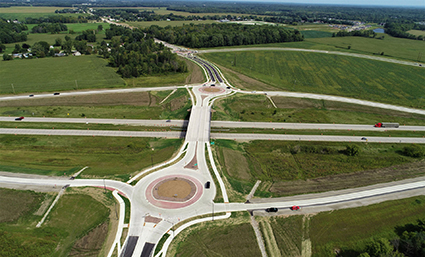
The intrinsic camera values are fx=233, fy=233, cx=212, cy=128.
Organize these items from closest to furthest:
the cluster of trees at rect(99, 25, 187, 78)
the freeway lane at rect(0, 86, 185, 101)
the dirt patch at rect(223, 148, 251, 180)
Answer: the dirt patch at rect(223, 148, 251, 180) < the freeway lane at rect(0, 86, 185, 101) < the cluster of trees at rect(99, 25, 187, 78)

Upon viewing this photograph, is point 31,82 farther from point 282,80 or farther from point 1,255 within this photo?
point 282,80

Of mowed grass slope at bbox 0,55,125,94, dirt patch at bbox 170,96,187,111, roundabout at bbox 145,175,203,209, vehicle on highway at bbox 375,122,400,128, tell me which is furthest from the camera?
mowed grass slope at bbox 0,55,125,94

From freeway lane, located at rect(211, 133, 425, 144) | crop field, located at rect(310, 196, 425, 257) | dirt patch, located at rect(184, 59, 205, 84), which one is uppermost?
dirt patch, located at rect(184, 59, 205, 84)

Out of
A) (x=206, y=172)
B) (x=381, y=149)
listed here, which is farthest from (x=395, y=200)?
(x=206, y=172)

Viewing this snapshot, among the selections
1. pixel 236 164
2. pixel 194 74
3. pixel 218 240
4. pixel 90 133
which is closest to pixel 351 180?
pixel 236 164

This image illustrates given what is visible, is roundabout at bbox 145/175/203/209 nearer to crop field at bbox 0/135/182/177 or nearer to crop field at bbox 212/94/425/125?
crop field at bbox 0/135/182/177

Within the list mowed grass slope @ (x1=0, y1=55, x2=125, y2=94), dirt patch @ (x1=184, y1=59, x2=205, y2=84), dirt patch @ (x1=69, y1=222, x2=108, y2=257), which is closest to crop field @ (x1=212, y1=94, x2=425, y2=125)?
dirt patch @ (x1=184, y1=59, x2=205, y2=84)

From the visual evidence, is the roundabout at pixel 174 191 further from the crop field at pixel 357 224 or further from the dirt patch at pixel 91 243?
the crop field at pixel 357 224
